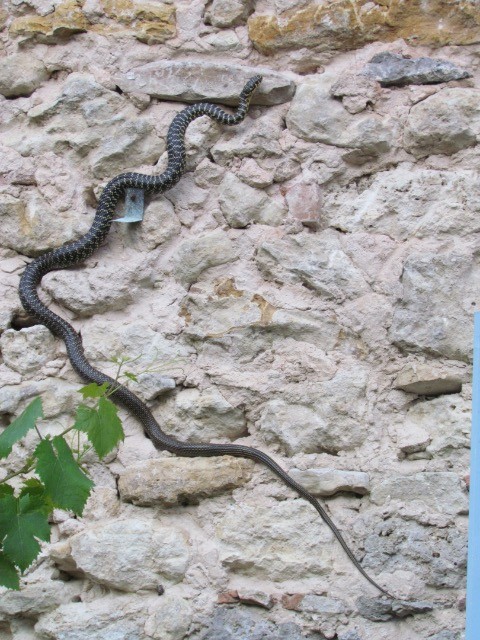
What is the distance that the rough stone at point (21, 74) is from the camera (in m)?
4.42

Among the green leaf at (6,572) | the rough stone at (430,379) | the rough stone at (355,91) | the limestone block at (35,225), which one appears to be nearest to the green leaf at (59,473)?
the green leaf at (6,572)

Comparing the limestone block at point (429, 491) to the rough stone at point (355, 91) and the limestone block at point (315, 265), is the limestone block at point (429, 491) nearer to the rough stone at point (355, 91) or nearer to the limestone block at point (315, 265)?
the limestone block at point (315, 265)

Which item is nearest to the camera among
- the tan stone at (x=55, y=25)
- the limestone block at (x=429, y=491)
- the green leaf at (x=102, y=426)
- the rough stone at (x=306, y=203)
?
the green leaf at (x=102, y=426)

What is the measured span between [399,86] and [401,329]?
1368mm

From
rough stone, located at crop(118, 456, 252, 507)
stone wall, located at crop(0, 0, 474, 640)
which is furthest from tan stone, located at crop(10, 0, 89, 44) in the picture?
rough stone, located at crop(118, 456, 252, 507)

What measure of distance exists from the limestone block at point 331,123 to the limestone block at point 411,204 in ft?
0.56

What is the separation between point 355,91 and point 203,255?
121 cm

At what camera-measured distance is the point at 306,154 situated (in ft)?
12.9

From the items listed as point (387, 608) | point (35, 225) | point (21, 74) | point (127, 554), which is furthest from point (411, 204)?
point (21, 74)

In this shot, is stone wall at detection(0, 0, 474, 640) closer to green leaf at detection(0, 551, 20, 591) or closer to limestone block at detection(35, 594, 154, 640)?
limestone block at detection(35, 594, 154, 640)

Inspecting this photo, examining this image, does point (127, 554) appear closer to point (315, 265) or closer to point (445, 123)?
point (315, 265)

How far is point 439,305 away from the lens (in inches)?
136

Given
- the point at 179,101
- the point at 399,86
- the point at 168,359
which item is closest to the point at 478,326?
the point at 168,359

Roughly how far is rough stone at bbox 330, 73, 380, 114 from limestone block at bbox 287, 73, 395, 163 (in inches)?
1.4
